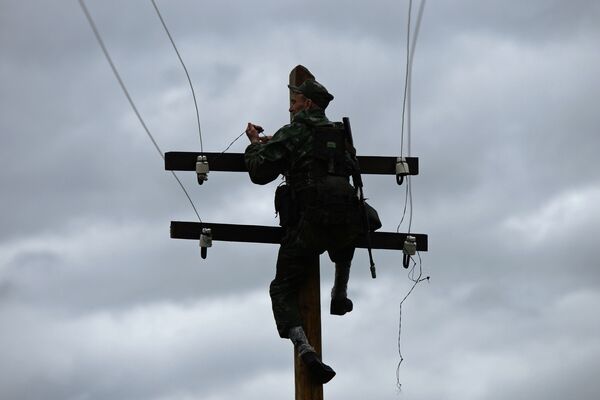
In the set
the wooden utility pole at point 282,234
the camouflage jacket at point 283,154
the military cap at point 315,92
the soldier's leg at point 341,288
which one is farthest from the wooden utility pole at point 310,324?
the military cap at point 315,92

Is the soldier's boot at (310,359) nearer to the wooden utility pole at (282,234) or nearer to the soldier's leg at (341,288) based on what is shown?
the wooden utility pole at (282,234)

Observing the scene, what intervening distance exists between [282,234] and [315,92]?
120 centimetres

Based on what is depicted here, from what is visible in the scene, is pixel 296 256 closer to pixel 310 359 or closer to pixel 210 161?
pixel 310 359

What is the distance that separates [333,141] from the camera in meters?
11.4

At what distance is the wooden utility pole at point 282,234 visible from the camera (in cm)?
1147

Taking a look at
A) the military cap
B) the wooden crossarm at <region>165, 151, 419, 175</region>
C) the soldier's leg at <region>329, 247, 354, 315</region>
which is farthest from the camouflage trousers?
the military cap

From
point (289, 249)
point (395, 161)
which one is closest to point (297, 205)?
point (289, 249)

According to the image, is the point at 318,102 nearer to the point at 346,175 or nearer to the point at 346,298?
the point at 346,175

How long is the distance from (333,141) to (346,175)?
1.00ft

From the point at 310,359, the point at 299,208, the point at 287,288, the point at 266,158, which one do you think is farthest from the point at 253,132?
the point at 310,359

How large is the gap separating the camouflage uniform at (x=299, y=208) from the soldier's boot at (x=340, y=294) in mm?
381

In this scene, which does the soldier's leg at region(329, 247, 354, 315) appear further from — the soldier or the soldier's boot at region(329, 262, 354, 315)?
the soldier

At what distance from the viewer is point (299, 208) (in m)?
11.5

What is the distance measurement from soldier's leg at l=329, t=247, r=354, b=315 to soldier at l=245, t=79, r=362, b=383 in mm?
156
